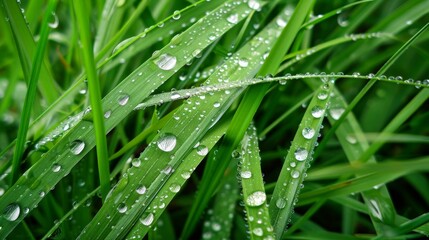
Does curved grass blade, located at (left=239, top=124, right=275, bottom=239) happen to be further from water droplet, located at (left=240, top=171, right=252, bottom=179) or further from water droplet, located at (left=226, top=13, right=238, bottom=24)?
water droplet, located at (left=226, top=13, right=238, bottom=24)

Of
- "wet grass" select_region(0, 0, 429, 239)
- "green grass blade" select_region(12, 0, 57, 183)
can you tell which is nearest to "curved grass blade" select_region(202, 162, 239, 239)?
"wet grass" select_region(0, 0, 429, 239)

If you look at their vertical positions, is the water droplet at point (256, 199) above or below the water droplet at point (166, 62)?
below

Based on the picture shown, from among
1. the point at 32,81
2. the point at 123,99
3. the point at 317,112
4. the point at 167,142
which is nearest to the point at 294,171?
the point at 317,112

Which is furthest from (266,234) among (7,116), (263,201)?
(7,116)

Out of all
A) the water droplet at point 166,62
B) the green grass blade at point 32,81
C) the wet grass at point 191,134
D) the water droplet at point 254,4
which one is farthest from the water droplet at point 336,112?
the green grass blade at point 32,81

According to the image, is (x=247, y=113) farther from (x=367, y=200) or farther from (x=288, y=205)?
(x=367, y=200)

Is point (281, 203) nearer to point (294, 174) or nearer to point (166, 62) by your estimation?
point (294, 174)

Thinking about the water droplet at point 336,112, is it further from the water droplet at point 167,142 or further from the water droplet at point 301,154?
the water droplet at point 167,142
